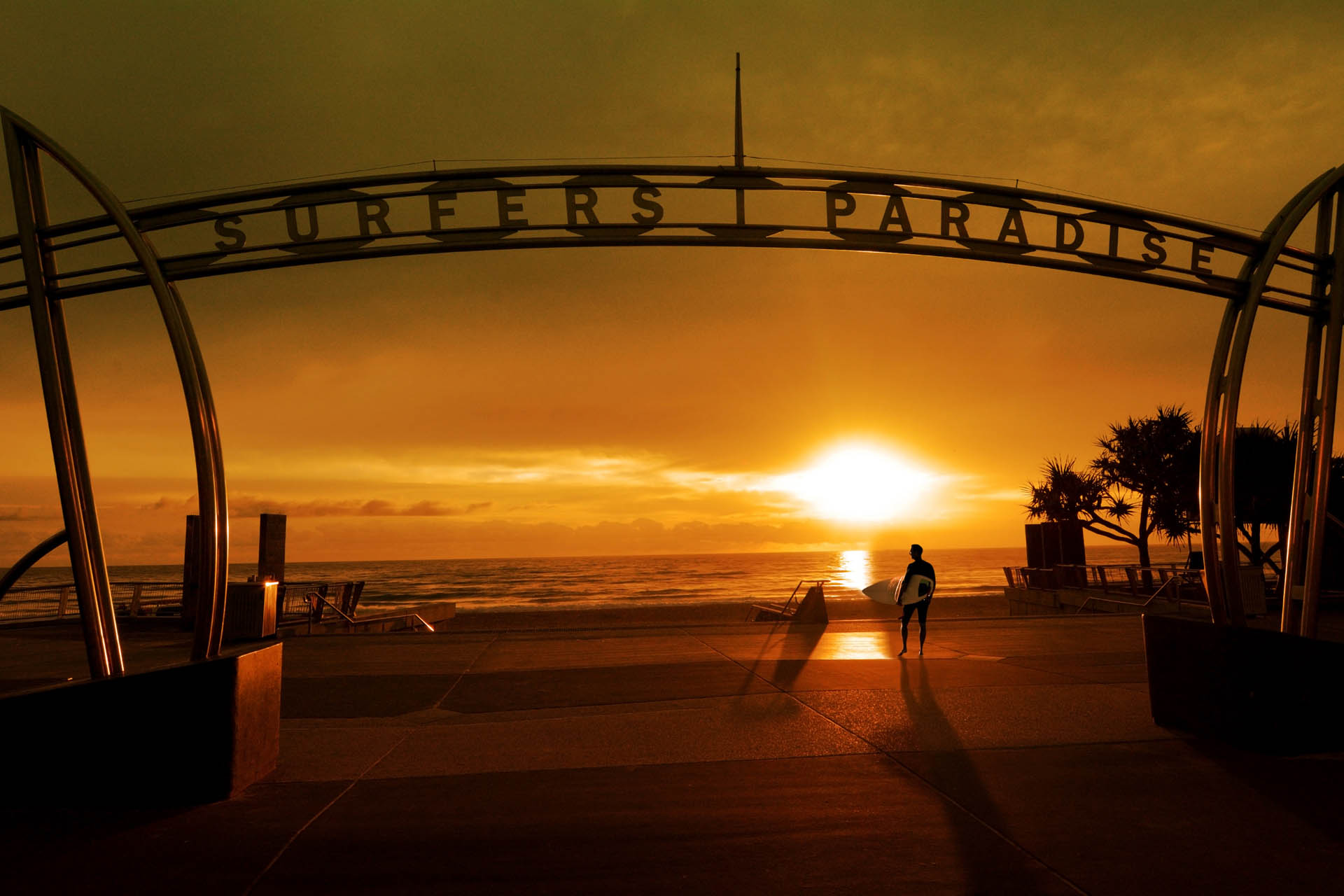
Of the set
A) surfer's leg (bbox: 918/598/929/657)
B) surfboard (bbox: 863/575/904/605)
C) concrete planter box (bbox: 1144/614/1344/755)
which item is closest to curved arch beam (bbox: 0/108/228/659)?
concrete planter box (bbox: 1144/614/1344/755)

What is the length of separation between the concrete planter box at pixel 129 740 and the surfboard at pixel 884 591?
9878 millimetres

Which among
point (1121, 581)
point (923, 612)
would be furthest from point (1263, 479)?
point (923, 612)

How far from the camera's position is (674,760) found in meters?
6.93

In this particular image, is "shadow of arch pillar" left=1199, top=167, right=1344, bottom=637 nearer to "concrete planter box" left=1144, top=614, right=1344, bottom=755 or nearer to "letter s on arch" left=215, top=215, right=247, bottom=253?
"concrete planter box" left=1144, top=614, right=1344, bottom=755

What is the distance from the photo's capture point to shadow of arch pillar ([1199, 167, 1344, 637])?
7445mm

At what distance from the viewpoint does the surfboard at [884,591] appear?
14625mm

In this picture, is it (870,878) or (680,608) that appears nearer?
(870,878)

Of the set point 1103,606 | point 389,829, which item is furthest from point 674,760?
point 1103,606

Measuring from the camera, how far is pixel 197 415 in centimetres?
665

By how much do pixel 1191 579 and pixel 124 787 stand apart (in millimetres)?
26486

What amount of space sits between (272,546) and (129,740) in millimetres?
17024

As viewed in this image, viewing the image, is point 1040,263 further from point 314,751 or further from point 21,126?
point 21,126

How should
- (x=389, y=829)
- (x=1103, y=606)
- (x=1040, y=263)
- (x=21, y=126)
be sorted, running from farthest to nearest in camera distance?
(x=1103, y=606) < (x=1040, y=263) < (x=21, y=126) < (x=389, y=829)

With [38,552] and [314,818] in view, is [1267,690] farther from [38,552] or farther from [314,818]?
[38,552]
